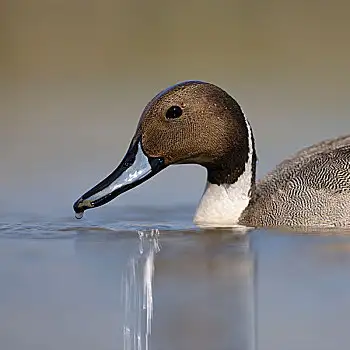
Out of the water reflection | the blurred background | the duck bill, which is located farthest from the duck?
the blurred background

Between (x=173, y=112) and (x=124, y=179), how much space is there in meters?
0.42

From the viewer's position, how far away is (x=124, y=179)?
6.38 metres

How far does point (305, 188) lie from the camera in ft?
21.6

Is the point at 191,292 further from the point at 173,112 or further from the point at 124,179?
the point at 173,112

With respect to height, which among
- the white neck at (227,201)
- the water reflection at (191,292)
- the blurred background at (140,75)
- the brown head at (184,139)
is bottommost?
the water reflection at (191,292)

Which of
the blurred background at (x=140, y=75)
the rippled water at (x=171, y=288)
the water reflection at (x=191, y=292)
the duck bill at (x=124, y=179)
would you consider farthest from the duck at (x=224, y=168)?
the blurred background at (x=140, y=75)

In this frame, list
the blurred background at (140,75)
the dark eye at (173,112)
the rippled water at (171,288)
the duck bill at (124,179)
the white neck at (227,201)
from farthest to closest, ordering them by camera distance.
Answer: the blurred background at (140,75) < the white neck at (227,201) < the dark eye at (173,112) < the duck bill at (124,179) < the rippled water at (171,288)

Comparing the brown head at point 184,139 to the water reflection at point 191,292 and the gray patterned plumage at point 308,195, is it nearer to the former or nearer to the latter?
the gray patterned plumage at point 308,195

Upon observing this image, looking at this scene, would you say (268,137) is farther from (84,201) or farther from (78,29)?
(78,29)

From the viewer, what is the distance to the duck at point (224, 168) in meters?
6.41

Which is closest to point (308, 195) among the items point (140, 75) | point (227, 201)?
point (227, 201)

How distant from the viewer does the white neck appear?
22.1 feet

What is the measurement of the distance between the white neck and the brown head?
31 millimetres

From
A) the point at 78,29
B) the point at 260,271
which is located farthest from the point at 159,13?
the point at 260,271
